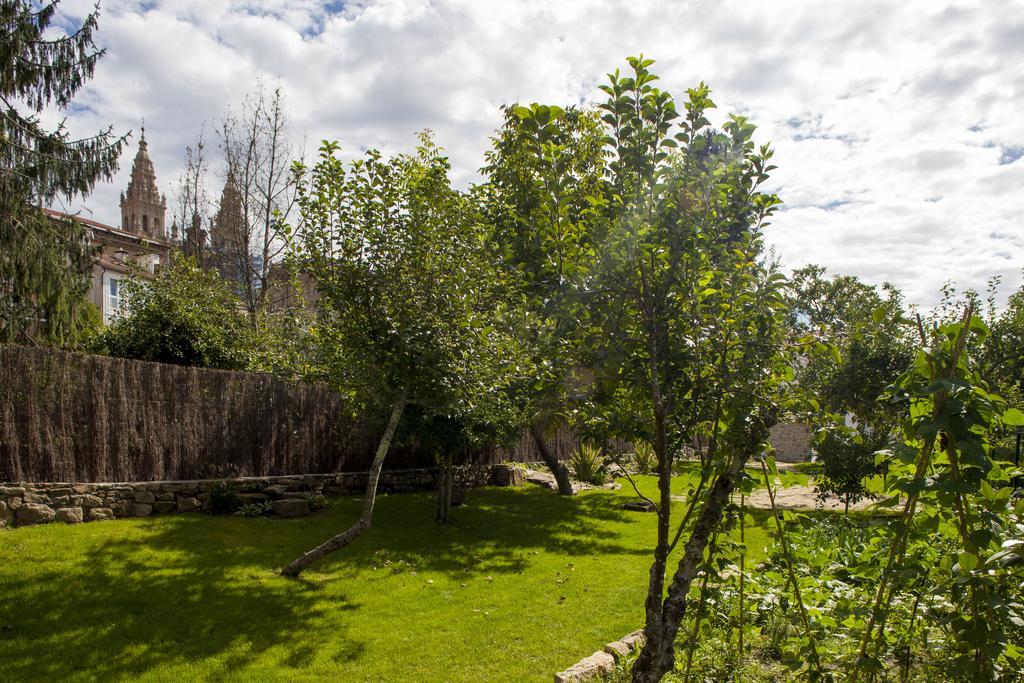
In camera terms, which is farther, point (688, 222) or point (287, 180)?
point (287, 180)

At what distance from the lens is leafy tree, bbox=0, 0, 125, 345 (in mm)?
10398

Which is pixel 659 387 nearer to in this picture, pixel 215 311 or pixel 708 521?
pixel 708 521

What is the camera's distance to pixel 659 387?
353cm

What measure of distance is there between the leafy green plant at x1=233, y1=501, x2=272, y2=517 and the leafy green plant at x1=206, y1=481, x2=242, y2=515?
0.39 feet

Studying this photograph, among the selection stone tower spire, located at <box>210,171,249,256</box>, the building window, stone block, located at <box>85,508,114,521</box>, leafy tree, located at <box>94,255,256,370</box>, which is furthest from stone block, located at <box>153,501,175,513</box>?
the building window

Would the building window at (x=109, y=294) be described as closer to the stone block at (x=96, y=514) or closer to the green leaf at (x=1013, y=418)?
the stone block at (x=96, y=514)

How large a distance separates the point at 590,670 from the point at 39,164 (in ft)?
38.8

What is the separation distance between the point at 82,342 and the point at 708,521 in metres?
13.7

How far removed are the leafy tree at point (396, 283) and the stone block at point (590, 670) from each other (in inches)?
141

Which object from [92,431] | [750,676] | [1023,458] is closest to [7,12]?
[92,431]

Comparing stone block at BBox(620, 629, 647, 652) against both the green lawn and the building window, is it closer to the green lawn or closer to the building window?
the green lawn

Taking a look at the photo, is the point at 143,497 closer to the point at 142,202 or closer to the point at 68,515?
the point at 68,515

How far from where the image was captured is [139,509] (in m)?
9.38

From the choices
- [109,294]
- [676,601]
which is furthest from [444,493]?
[109,294]
